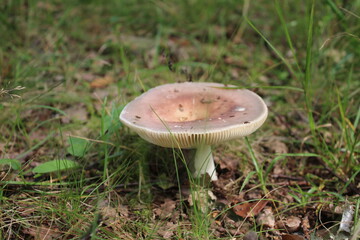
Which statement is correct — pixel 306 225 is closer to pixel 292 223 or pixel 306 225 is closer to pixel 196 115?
pixel 292 223

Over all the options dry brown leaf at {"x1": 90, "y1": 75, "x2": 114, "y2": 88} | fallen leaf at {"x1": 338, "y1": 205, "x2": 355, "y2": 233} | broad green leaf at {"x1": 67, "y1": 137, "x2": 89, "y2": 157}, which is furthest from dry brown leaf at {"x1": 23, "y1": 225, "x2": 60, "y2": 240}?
dry brown leaf at {"x1": 90, "y1": 75, "x2": 114, "y2": 88}

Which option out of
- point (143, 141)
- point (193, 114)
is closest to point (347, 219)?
point (193, 114)

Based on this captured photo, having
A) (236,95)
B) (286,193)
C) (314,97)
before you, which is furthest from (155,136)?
(314,97)

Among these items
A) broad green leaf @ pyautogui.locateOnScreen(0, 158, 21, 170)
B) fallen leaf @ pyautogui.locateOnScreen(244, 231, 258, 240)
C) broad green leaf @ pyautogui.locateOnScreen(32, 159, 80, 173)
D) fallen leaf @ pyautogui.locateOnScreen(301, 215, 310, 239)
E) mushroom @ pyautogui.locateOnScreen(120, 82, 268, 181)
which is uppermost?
mushroom @ pyautogui.locateOnScreen(120, 82, 268, 181)

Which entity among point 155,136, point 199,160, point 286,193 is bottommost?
point 286,193

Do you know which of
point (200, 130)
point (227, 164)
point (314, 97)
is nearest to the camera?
point (200, 130)

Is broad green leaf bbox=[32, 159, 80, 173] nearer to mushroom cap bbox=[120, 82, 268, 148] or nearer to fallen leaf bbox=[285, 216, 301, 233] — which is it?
mushroom cap bbox=[120, 82, 268, 148]

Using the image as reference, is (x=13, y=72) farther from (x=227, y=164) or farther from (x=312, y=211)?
(x=312, y=211)
